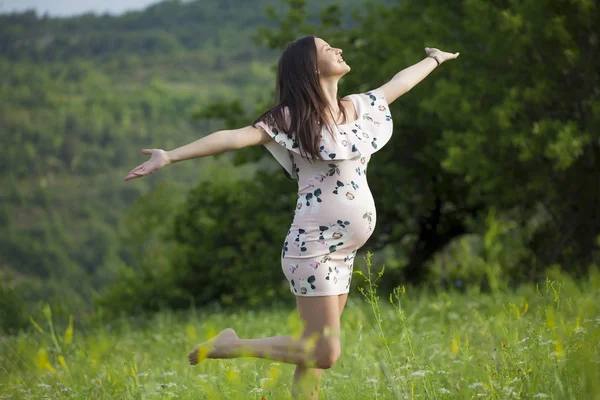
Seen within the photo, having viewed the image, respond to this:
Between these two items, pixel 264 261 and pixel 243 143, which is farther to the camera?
pixel 264 261

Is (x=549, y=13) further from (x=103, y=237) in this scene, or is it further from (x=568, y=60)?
(x=103, y=237)

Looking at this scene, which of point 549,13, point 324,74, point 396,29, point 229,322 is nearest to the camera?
point 324,74

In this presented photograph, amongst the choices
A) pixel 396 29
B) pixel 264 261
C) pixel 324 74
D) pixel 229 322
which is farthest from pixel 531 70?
pixel 324 74

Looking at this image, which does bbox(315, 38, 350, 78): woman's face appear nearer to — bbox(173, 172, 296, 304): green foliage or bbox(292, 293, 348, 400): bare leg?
bbox(292, 293, 348, 400): bare leg

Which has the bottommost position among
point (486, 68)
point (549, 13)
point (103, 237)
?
point (103, 237)

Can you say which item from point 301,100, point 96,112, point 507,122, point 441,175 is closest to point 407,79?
point 301,100

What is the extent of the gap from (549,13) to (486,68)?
1.47m

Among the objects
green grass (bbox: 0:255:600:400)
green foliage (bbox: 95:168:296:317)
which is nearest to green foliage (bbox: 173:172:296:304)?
green foliage (bbox: 95:168:296:317)

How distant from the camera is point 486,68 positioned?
1099 centimetres

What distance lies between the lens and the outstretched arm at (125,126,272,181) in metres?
3.01

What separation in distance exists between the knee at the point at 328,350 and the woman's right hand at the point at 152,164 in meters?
0.98

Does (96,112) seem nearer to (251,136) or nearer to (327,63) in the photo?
(327,63)

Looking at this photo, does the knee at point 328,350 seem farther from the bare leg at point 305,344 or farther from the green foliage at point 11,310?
the green foliage at point 11,310

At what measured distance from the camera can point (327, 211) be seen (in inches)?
128
